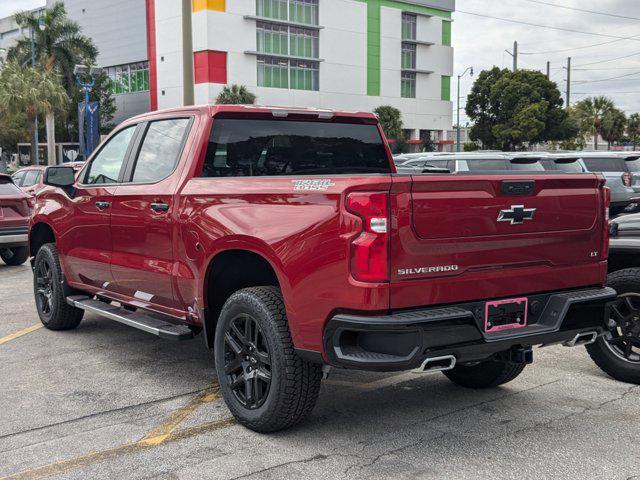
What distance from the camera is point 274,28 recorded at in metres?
67.3

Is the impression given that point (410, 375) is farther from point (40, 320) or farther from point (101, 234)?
point (40, 320)

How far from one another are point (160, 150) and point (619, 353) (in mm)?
3733

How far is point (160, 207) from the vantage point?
5.38 m

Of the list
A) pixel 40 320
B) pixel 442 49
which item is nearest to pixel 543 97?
pixel 442 49

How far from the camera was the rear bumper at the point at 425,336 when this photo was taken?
3820 mm

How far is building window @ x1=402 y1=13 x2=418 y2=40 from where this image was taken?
258 ft

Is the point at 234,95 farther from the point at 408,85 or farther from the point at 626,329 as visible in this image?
the point at 626,329

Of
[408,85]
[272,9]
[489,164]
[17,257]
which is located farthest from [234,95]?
[17,257]

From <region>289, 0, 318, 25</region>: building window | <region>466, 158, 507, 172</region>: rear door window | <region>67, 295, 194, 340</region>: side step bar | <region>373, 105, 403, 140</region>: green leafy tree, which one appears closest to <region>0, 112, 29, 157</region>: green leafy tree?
<region>289, 0, 318, 25</region>: building window

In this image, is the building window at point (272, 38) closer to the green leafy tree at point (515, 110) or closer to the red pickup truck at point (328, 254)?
the green leafy tree at point (515, 110)

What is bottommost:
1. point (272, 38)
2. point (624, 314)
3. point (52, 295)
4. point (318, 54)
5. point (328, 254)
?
point (52, 295)

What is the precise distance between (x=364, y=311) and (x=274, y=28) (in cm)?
6636

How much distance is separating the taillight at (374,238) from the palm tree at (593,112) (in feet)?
254

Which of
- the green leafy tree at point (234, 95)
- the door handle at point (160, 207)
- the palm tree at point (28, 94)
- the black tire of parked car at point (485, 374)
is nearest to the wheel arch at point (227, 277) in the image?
the door handle at point (160, 207)
